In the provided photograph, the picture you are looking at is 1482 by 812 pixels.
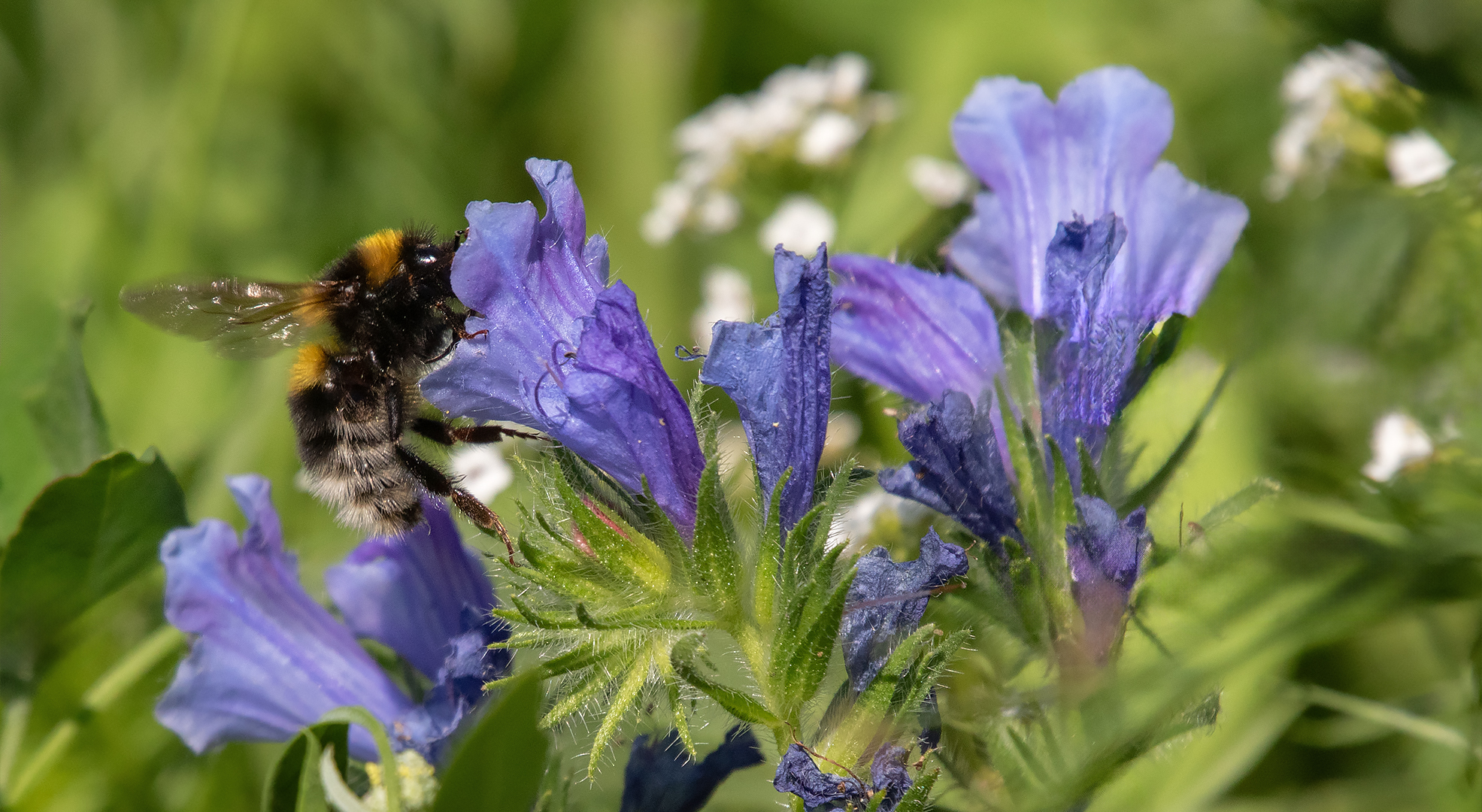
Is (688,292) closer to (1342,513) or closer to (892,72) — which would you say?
(892,72)

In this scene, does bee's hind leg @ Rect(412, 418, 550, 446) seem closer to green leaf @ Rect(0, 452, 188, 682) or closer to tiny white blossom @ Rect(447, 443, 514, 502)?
tiny white blossom @ Rect(447, 443, 514, 502)

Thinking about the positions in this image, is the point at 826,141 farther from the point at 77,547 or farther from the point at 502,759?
the point at 502,759

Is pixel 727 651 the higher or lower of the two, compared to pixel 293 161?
lower

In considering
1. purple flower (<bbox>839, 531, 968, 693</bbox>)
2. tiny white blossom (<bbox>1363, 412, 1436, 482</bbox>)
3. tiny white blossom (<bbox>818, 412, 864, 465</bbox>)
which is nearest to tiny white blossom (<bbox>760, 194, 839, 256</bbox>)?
tiny white blossom (<bbox>818, 412, 864, 465</bbox>)

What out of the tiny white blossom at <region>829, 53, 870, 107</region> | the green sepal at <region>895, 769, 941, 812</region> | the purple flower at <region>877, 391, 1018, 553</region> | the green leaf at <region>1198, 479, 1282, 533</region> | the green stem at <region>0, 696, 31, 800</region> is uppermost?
the tiny white blossom at <region>829, 53, 870, 107</region>

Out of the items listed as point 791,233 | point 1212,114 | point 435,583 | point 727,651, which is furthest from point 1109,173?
point 1212,114

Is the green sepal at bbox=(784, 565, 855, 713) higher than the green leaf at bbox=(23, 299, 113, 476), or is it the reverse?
the green leaf at bbox=(23, 299, 113, 476)

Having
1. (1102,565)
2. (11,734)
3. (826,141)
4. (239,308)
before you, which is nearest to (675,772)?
(1102,565)
